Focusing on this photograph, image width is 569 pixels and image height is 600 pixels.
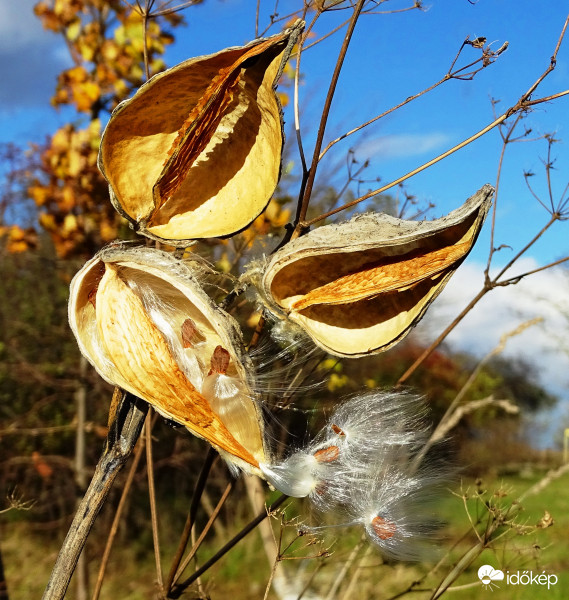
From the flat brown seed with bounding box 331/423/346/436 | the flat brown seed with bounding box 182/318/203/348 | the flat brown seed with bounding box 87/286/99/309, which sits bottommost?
the flat brown seed with bounding box 331/423/346/436

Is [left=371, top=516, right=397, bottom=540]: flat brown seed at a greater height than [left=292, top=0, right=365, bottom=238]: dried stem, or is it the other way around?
[left=292, top=0, right=365, bottom=238]: dried stem

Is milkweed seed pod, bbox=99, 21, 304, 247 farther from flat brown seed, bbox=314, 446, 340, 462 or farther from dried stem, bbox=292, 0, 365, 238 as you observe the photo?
flat brown seed, bbox=314, 446, 340, 462

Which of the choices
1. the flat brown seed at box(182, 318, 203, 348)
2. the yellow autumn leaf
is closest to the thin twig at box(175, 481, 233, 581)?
the flat brown seed at box(182, 318, 203, 348)

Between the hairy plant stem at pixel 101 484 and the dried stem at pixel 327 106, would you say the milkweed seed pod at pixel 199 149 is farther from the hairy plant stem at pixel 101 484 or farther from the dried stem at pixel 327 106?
the hairy plant stem at pixel 101 484

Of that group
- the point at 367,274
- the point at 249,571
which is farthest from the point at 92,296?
the point at 249,571

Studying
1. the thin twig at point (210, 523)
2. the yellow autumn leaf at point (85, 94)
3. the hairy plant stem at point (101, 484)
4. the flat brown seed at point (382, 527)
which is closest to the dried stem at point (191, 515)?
the thin twig at point (210, 523)

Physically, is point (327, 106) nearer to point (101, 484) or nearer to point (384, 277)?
point (384, 277)
